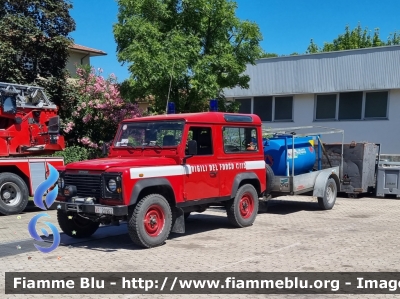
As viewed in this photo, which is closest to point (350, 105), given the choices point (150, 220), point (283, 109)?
point (283, 109)

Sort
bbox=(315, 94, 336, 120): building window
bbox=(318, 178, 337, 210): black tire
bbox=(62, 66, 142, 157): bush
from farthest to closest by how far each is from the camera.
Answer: bbox=(315, 94, 336, 120): building window
bbox=(62, 66, 142, 157): bush
bbox=(318, 178, 337, 210): black tire

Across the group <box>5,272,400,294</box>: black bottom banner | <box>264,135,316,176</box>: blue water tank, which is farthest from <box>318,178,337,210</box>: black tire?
<box>5,272,400,294</box>: black bottom banner

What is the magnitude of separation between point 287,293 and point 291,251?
2.24 m

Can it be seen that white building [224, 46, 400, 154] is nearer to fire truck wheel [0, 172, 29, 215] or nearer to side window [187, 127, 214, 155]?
side window [187, 127, 214, 155]

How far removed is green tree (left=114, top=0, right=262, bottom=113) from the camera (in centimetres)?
1543

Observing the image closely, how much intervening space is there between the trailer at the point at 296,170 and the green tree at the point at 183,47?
3582 mm

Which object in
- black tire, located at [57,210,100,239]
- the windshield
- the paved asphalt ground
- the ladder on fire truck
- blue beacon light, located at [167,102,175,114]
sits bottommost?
the paved asphalt ground

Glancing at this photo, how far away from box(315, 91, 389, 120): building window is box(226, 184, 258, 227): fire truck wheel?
37.0 feet

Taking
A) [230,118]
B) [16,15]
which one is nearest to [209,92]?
[230,118]

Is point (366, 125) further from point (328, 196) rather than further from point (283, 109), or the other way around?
point (328, 196)

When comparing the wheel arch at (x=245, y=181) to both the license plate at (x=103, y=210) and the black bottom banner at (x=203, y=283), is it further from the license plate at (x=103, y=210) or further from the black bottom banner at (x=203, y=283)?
the black bottom banner at (x=203, y=283)

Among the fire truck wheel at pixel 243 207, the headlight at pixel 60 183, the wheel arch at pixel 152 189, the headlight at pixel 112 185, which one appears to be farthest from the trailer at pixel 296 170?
the headlight at pixel 60 183

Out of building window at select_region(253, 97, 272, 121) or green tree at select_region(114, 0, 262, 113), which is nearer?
green tree at select_region(114, 0, 262, 113)

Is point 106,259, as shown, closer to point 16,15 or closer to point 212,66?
point 212,66
